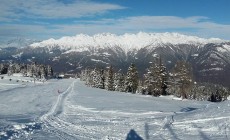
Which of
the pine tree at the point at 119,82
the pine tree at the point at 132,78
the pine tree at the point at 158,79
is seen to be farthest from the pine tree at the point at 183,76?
the pine tree at the point at 119,82

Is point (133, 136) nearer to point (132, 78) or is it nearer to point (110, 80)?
point (132, 78)

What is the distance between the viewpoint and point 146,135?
22172mm

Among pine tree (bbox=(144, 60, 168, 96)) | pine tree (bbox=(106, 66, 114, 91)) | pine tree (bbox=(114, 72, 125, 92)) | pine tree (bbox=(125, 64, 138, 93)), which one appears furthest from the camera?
pine tree (bbox=(106, 66, 114, 91))

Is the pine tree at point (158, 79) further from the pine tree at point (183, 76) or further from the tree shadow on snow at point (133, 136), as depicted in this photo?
the tree shadow on snow at point (133, 136)

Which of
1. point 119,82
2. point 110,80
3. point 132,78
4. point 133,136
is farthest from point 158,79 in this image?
point 133,136

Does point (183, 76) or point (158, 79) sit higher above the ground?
point (183, 76)

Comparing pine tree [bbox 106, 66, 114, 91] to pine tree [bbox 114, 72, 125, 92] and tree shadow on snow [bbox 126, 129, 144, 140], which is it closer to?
pine tree [bbox 114, 72, 125, 92]

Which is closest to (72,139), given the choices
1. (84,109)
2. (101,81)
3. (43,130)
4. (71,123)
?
(43,130)

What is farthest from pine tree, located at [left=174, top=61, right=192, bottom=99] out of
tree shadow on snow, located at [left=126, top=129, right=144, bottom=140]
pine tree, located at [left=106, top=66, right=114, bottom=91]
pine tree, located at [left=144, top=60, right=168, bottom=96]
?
tree shadow on snow, located at [left=126, top=129, right=144, bottom=140]

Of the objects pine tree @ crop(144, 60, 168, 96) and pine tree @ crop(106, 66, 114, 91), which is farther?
pine tree @ crop(106, 66, 114, 91)

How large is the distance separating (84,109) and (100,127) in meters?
14.2

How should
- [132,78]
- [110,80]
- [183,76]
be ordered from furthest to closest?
1. [110,80]
2. [132,78]
3. [183,76]

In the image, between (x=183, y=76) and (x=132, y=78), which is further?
(x=132, y=78)

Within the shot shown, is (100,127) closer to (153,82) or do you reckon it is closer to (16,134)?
(16,134)
